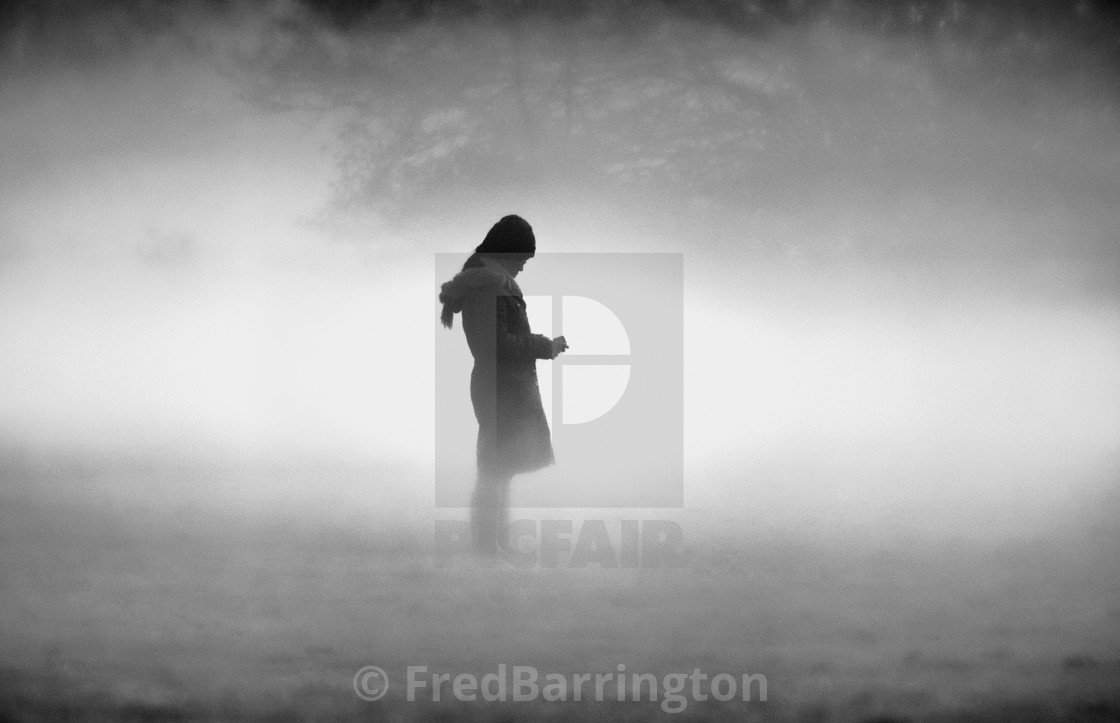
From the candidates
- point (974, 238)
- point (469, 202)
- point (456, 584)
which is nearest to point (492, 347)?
point (456, 584)

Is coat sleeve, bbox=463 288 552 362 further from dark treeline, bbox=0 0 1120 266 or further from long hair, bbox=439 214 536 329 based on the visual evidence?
dark treeline, bbox=0 0 1120 266

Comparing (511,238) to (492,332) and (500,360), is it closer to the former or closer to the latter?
(492,332)

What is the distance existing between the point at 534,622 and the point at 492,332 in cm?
108

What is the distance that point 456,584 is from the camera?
3.28 m

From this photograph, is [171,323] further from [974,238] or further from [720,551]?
[974,238]

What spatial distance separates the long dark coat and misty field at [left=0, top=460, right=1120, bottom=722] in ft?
1.76

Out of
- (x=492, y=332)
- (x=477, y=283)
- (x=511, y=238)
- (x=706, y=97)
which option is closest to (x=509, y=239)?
(x=511, y=238)

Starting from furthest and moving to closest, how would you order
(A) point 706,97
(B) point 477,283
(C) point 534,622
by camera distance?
(A) point 706,97
(B) point 477,283
(C) point 534,622

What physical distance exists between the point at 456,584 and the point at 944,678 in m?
1.79

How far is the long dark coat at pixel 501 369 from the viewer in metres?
3.13

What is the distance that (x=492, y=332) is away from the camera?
3.14 metres

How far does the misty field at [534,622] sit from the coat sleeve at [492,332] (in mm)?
938

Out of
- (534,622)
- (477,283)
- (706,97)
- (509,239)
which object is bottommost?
(534,622)

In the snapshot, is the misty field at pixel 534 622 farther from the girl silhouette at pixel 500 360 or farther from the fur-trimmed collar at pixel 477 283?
the fur-trimmed collar at pixel 477 283
